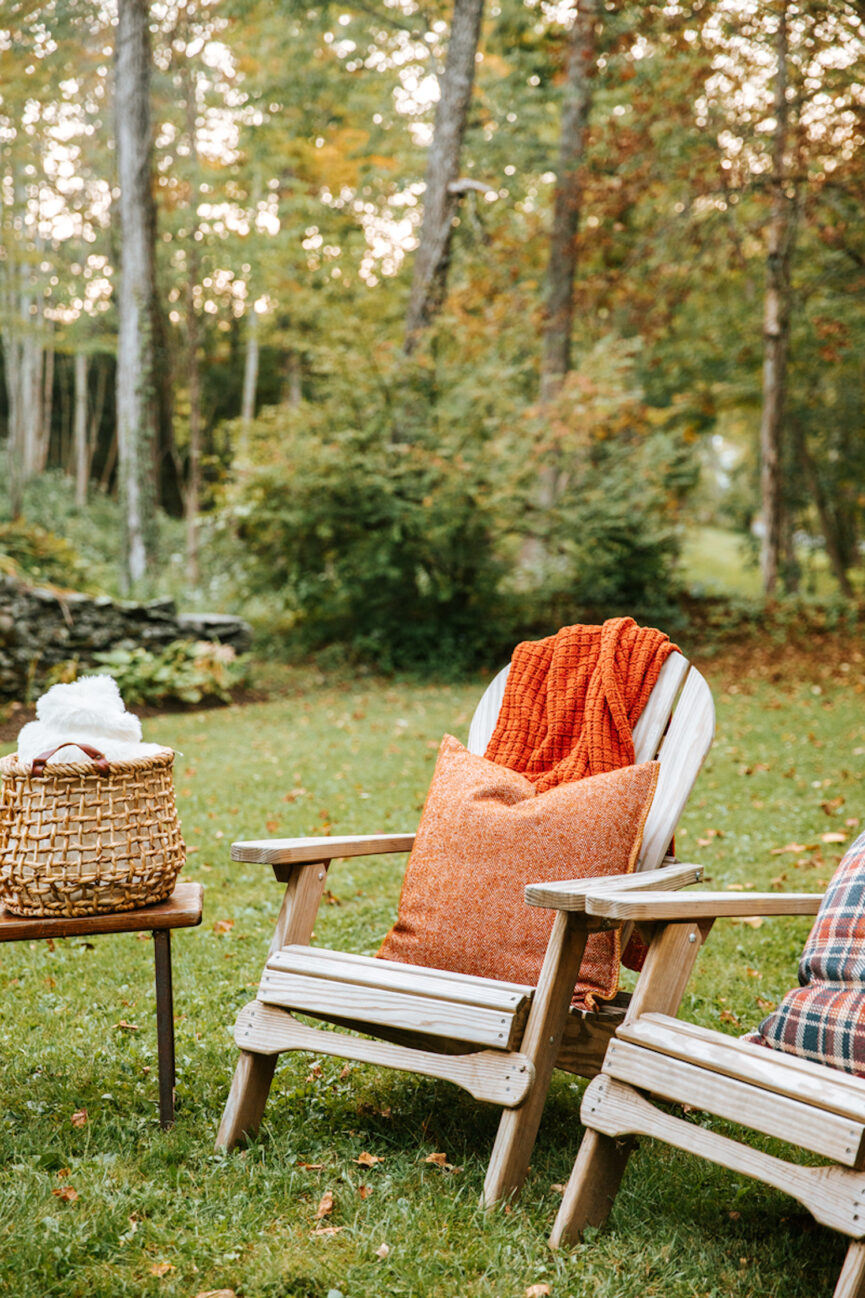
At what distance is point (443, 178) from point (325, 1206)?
10668 mm

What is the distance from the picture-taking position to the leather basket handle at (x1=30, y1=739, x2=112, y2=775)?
2162 millimetres

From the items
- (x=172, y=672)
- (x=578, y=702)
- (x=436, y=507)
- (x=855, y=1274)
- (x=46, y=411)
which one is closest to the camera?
(x=855, y=1274)

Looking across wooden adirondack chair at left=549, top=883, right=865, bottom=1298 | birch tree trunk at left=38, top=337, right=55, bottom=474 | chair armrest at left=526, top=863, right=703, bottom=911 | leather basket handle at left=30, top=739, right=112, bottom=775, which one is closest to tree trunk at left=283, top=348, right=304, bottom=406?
birch tree trunk at left=38, top=337, right=55, bottom=474

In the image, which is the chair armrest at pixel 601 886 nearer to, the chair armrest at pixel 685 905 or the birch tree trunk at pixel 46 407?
the chair armrest at pixel 685 905

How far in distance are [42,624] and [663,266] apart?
7.57m

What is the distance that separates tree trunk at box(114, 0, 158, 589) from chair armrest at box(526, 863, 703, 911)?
9.01 m

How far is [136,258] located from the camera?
10953 mm

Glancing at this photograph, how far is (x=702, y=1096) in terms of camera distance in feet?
5.88

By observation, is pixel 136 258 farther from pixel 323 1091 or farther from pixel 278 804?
pixel 323 1091

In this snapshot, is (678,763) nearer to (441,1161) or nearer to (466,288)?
(441,1161)

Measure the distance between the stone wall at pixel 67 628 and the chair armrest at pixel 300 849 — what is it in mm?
6428

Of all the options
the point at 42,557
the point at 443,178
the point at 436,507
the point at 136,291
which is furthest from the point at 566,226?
the point at 42,557

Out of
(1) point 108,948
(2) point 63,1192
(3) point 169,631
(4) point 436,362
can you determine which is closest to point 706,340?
(4) point 436,362

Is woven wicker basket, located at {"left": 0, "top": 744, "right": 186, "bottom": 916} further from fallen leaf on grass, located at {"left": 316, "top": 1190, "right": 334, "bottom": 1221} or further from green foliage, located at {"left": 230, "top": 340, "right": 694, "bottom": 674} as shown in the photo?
green foliage, located at {"left": 230, "top": 340, "right": 694, "bottom": 674}
